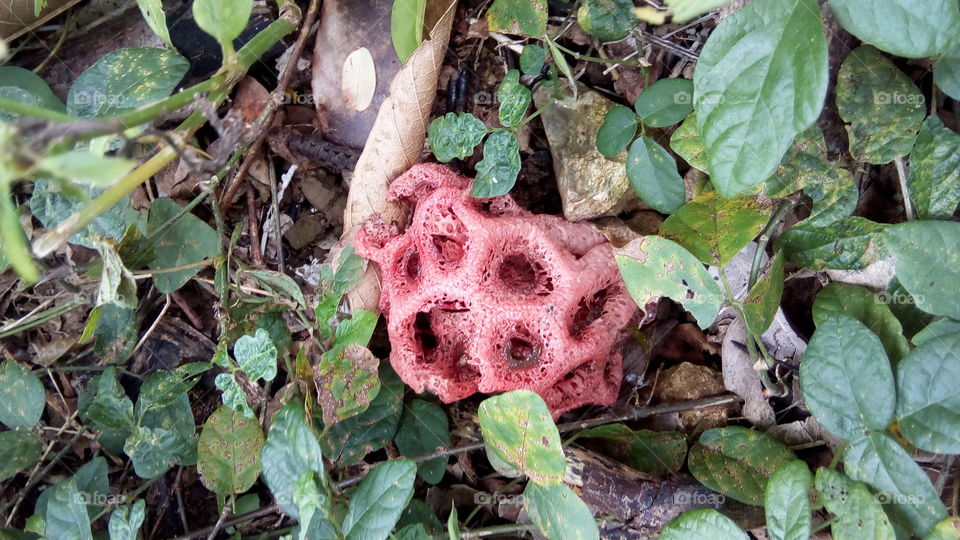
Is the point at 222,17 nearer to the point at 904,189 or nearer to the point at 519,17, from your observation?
the point at 519,17

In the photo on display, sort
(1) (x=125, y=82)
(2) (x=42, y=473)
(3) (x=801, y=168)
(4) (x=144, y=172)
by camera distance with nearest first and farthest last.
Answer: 1. (4) (x=144, y=172)
2. (3) (x=801, y=168)
3. (1) (x=125, y=82)
4. (2) (x=42, y=473)

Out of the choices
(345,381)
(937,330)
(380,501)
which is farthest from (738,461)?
(345,381)

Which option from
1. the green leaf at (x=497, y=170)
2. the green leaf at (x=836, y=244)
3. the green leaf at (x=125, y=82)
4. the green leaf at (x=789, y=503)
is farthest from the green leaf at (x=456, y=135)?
the green leaf at (x=789, y=503)

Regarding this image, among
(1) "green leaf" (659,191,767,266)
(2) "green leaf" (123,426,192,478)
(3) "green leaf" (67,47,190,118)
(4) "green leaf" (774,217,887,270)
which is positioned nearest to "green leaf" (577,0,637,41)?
(1) "green leaf" (659,191,767,266)

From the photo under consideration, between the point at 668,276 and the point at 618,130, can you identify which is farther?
the point at 618,130

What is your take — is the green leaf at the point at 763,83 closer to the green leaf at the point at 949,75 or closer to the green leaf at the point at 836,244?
the green leaf at the point at 836,244

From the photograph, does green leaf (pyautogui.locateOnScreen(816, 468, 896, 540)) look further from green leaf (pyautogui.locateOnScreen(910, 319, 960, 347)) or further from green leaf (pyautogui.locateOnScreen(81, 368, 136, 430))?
green leaf (pyautogui.locateOnScreen(81, 368, 136, 430))
